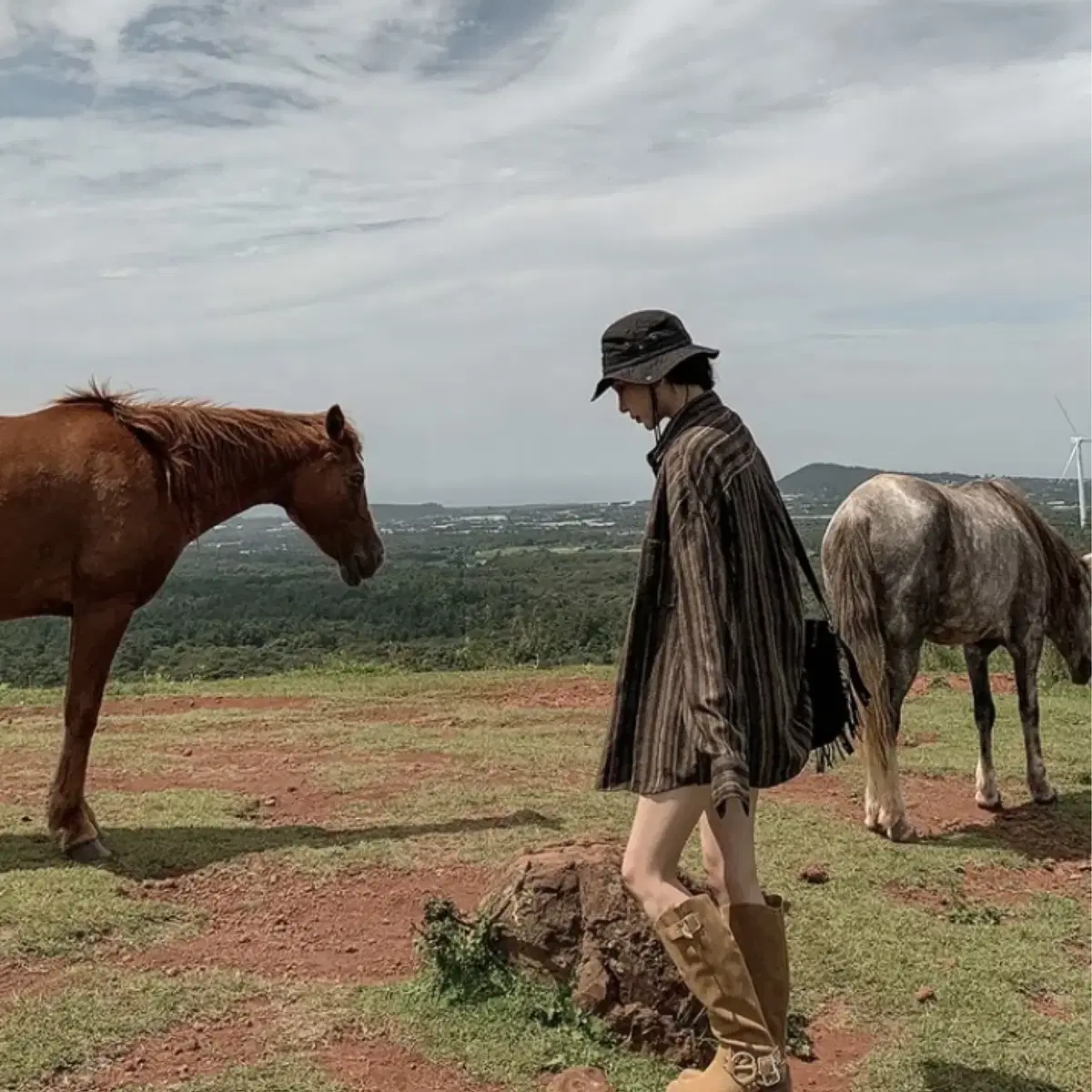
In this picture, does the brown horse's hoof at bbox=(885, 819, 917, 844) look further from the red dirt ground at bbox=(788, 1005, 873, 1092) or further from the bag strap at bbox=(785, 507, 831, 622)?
the bag strap at bbox=(785, 507, 831, 622)

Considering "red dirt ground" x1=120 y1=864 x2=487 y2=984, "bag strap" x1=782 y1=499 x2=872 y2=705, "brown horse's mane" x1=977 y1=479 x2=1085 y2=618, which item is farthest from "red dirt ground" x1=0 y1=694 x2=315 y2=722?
"bag strap" x1=782 y1=499 x2=872 y2=705

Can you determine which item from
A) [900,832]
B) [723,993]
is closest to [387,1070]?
[723,993]

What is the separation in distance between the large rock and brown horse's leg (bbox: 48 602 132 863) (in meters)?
2.56

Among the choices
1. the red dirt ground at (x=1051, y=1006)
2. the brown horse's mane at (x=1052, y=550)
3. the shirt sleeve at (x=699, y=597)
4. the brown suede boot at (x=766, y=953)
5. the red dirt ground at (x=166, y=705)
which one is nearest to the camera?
the shirt sleeve at (x=699, y=597)

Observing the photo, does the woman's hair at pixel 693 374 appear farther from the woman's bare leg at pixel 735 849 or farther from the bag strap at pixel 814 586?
the woman's bare leg at pixel 735 849

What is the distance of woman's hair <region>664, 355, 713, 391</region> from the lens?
3229 millimetres

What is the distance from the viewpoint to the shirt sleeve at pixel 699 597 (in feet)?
9.84

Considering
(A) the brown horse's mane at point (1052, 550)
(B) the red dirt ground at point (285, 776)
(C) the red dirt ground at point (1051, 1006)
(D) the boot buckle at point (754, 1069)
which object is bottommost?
(C) the red dirt ground at point (1051, 1006)

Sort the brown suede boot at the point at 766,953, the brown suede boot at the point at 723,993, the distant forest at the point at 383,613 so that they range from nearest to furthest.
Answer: the brown suede boot at the point at 723,993 → the brown suede boot at the point at 766,953 → the distant forest at the point at 383,613

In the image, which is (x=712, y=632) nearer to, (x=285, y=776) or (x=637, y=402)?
(x=637, y=402)

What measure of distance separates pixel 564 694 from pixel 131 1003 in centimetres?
694

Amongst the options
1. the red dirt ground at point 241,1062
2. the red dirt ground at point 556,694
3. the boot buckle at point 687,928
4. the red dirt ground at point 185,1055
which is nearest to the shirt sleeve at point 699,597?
the boot buckle at point 687,928

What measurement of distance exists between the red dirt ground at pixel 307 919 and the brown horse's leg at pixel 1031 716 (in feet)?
12.0

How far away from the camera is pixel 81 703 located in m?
6.01
